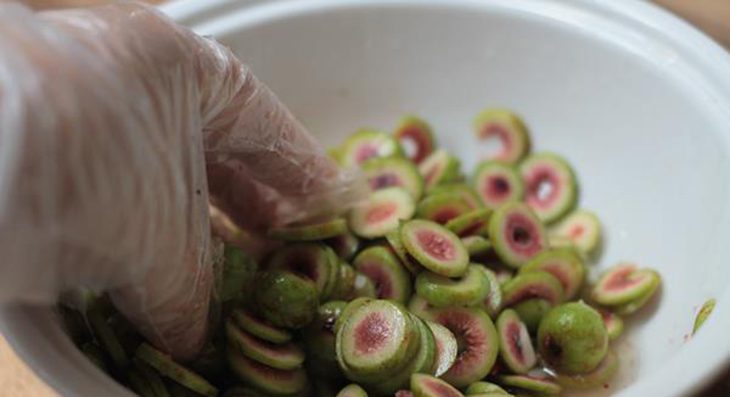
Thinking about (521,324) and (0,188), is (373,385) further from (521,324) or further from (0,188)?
(0,188)

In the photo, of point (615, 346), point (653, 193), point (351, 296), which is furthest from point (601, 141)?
point (351, 296)

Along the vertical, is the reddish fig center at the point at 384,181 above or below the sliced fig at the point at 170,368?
above

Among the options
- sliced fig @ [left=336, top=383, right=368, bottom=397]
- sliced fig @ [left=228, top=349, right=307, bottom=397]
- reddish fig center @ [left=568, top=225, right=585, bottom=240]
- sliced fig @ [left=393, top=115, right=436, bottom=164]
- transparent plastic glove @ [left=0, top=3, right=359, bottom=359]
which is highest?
transparent plastic glove @ [left=0, top=3, right=359, bottom=359]

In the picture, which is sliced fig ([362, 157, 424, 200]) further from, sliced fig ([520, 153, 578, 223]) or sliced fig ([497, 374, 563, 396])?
sliced fig ([497, 374, 563, 396])

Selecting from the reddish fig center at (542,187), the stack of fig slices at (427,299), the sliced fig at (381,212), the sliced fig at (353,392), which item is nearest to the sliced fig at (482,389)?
the stack of fig slices at (427,299)

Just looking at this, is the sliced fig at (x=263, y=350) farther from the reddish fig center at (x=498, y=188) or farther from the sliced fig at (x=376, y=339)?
the reddish fig center at (x=498, y=188)

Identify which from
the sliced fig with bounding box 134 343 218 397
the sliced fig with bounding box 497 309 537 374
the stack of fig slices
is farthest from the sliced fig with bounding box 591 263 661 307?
the sliced fig with bounding box 134 343 218 397

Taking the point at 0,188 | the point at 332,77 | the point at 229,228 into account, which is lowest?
the point at 229,228
